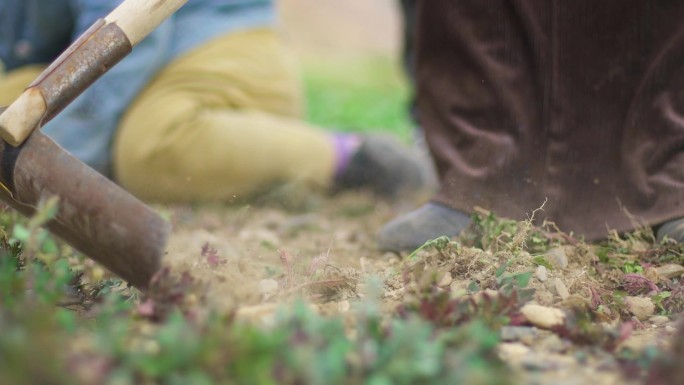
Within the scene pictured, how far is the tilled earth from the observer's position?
4.59 ft

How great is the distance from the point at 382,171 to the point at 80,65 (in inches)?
66.5

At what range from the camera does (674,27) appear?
203 cm

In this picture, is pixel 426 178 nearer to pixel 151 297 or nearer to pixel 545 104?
pixel 545 104

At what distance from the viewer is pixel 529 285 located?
5.64ft

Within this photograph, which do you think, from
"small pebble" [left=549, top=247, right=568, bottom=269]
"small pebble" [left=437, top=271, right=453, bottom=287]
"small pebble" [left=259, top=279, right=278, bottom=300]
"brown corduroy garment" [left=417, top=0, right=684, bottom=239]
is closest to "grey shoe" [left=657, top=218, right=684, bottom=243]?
"brown corduroy garment" [left=417, top=0, right=684, bottom=239]

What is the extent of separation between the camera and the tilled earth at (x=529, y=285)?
4.59 feet

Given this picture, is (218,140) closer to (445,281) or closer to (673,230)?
(445,281)

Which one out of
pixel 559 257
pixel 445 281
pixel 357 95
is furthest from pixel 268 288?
pixel 357 95

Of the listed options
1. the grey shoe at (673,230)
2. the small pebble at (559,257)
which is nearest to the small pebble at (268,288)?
the small pebble at (559,257)

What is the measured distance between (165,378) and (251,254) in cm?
108

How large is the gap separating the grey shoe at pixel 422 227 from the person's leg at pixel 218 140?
1.06m

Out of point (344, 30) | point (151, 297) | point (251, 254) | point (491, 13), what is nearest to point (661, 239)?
point (491, 13)

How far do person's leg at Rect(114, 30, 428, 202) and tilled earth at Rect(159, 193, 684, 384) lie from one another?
791 mm

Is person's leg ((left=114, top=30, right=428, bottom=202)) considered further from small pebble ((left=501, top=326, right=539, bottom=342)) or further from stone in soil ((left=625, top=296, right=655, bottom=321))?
small pebble ((left=501, top=326, right=539, bottom=342))
